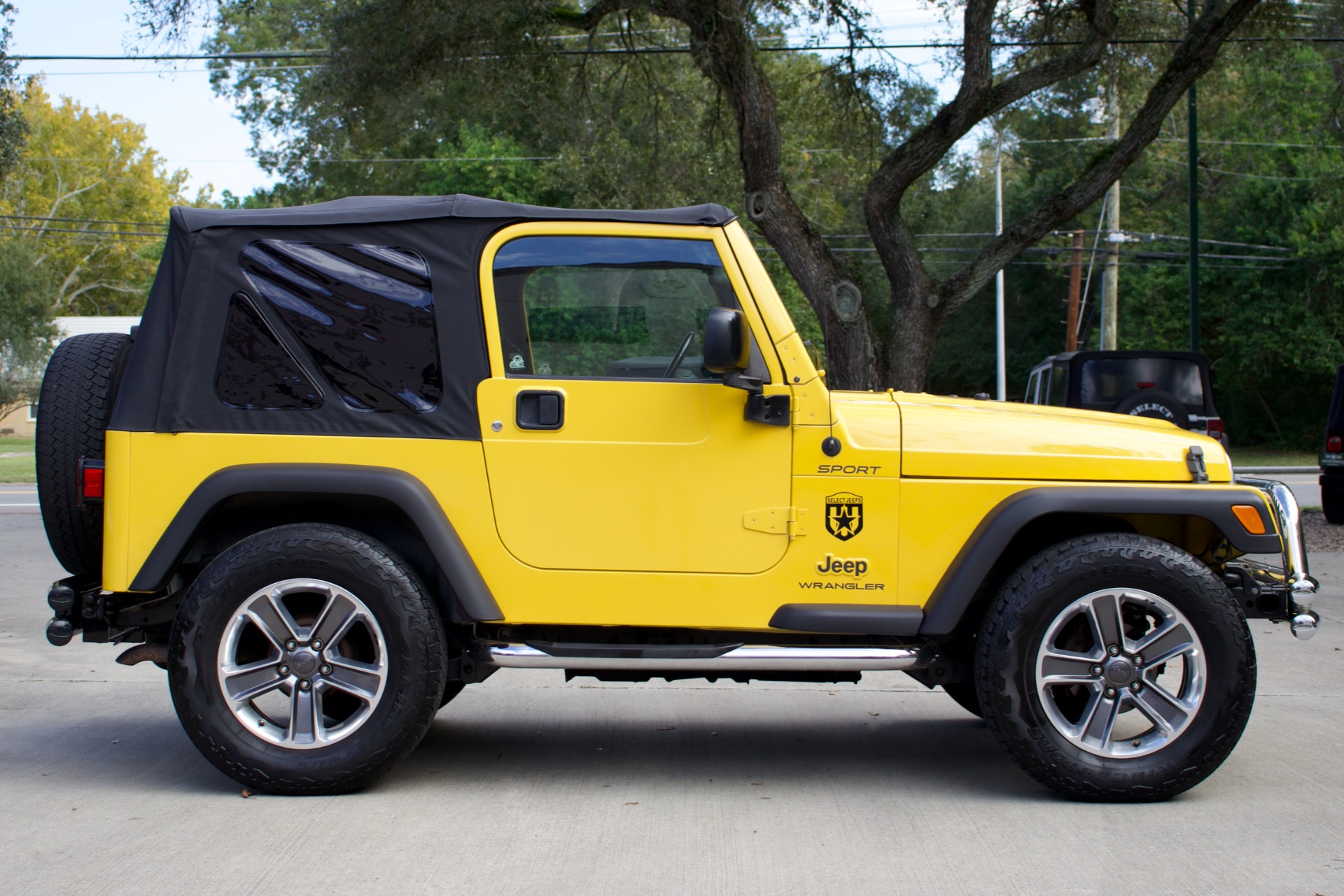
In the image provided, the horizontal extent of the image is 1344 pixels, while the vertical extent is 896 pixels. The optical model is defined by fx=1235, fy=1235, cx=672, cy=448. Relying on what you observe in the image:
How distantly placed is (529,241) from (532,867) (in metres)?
2.19

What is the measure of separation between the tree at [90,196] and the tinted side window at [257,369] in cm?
6417

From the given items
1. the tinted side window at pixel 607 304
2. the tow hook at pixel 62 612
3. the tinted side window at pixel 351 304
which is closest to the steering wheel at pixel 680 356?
the tinted side window at pixel 607 304

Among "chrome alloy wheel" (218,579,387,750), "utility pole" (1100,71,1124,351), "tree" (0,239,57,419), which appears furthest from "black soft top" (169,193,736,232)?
"tree" (0,239,57,419)

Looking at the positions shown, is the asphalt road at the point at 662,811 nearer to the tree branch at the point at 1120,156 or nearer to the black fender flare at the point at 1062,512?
the black fender flare at the point at 1062,512

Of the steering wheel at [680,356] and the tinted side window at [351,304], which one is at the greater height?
the tinted side window at [351,304]

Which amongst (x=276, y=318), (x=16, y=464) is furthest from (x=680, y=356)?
(x=16, y=464)

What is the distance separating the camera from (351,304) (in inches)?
180

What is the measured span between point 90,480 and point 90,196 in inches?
2733

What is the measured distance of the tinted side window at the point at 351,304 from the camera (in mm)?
4543

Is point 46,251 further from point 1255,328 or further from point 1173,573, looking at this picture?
point 1173,573

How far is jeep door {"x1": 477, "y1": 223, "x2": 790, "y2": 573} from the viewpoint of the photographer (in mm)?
4438

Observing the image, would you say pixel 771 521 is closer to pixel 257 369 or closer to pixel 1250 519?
pixel 1250 519

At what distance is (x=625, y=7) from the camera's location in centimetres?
1608

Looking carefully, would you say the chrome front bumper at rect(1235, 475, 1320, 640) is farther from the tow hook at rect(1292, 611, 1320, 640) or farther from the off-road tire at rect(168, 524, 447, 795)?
the off-road tire at rect(168, 524, 447, 795)
